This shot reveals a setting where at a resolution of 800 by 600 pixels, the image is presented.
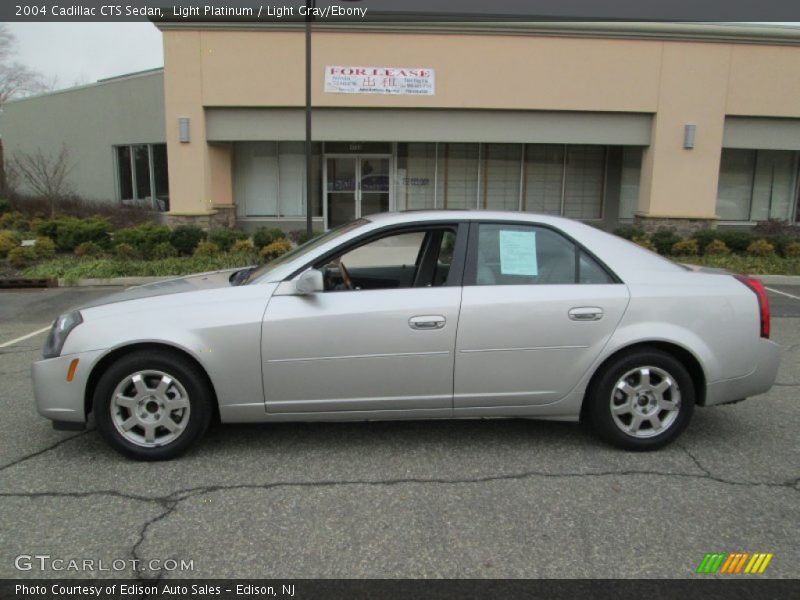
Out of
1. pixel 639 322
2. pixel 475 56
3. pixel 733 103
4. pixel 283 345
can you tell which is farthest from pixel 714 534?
pixel 733 103

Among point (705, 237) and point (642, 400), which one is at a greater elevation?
point (705, 237)

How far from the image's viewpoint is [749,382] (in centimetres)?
407

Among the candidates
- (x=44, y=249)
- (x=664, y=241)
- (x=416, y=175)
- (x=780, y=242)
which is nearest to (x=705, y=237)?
(x=664, y=241)

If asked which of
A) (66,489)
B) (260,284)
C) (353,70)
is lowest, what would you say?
(66,489)

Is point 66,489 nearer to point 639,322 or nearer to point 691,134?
point 639,322

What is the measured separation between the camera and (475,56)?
1462 centimetres

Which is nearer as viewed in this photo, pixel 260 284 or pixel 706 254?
pixel 260 284

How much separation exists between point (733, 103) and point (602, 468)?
47.8 ft

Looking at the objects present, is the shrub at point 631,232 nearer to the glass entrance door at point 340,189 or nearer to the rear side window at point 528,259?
the glass entrance door at point 340,189

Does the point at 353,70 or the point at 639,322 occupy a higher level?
the point at 353,70

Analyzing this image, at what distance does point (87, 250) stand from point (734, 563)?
1279cm

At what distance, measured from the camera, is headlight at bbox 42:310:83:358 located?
3.81 m

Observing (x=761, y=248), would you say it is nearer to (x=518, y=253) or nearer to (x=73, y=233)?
(x=518, y=253)

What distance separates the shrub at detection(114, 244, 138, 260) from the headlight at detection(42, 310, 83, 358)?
911cm
